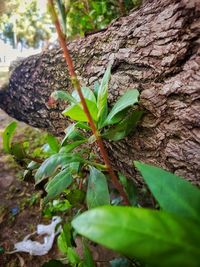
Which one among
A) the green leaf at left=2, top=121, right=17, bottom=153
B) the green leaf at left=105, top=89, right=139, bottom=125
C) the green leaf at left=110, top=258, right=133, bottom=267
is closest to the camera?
the green leaf at left=105, top=89, right=139, bottom=125

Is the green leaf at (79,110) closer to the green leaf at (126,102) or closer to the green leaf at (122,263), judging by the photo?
the green leaf at (126,102)

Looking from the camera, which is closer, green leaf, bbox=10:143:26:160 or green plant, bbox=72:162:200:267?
green plant, bbox=72:162:200:267

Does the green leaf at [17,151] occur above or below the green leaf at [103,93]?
below

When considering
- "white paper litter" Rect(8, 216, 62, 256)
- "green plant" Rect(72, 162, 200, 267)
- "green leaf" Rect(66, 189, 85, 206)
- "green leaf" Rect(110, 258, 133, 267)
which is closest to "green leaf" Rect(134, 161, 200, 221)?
"green plant" Rect(72, 162, 200, 267)

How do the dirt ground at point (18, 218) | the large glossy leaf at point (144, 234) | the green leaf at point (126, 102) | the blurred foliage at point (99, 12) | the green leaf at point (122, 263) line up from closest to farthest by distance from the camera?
the large glossy leaf at point (144, 234) → the green leaf at point (126, 102) → the green leaf at point (122, 263) → the dirt ground at point (18, 218) → the blurred foliage at point (99, 12)

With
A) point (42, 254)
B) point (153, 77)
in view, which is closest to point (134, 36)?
point (153, 77)

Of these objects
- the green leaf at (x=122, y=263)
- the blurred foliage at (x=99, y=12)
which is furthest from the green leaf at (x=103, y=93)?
the blurred foliage at (x=99, y=12)

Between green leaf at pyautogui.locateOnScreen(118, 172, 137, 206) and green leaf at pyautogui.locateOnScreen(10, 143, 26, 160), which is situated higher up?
green leaf at pyautogui.locateOnScreen(10, 143, 26, 160)

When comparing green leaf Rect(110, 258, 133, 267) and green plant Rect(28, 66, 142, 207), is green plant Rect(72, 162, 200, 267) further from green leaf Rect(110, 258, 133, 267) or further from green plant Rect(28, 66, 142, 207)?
green leaf Rect(110, 258, 133, 267)
